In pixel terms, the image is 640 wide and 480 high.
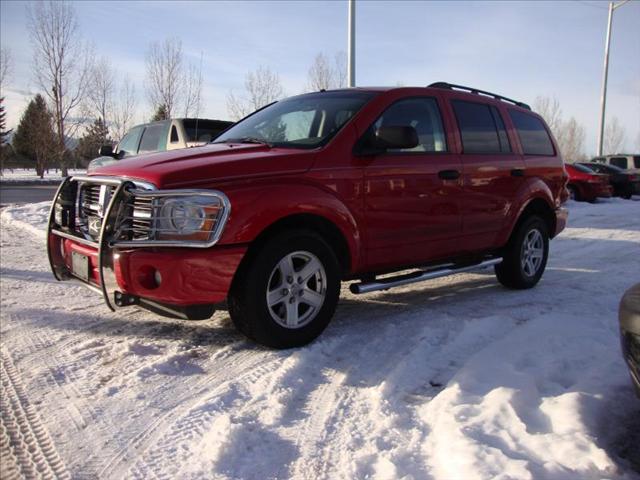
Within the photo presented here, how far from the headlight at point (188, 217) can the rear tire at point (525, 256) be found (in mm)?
3448

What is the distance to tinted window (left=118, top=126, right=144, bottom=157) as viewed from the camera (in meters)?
10.6

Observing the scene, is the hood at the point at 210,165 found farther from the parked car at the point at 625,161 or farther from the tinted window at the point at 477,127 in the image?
the parked car at the point at 625,161

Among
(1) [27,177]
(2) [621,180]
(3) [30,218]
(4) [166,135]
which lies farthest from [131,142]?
(1) [27,177]

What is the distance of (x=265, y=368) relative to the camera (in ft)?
11.0

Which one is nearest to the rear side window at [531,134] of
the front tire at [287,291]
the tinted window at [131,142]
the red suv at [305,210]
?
the red suv at [305,210]

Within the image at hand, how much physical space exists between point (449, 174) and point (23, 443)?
3.61 metres

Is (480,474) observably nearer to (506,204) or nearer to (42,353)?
(42,353)

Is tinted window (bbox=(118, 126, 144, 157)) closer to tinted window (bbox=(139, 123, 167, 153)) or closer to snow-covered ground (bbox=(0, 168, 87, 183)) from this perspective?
tinted window (bbox=(139, 123, 167, 153))

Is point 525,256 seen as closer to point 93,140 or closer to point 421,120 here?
point 421,120

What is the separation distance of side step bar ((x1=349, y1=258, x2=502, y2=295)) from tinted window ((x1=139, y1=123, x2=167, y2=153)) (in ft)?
21.9

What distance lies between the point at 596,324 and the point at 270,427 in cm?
288

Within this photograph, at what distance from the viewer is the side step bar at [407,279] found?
13.3ft

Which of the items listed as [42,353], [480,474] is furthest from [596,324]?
[42,353]

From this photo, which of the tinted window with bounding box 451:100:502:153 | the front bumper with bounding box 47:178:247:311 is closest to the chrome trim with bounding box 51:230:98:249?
the front bumper with bounding box 47:178:247:311
